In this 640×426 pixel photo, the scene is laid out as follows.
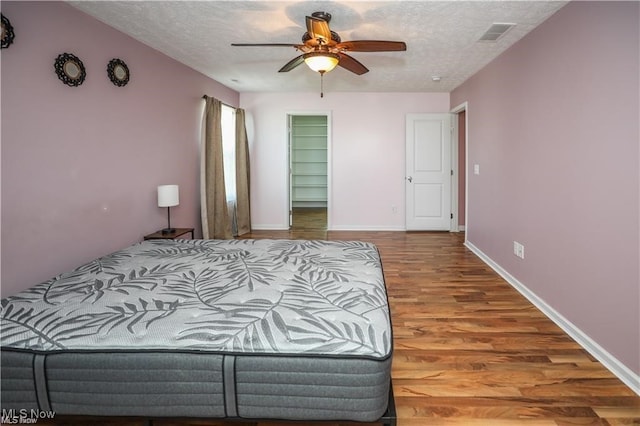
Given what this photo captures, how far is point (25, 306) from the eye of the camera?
182 centimetres

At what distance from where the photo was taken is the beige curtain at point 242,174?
614 centimetres

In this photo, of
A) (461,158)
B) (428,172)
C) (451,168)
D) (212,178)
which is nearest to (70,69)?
(212,178)

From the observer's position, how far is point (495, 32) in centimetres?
337

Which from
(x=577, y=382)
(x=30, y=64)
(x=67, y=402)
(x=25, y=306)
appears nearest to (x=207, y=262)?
(x=25, y=306)

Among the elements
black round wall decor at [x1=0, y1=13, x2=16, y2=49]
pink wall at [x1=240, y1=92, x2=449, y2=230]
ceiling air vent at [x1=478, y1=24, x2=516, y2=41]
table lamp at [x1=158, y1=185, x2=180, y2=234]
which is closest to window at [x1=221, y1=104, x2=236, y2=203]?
pink wall at [x1=240, y1=92, x2=449, y2=230]

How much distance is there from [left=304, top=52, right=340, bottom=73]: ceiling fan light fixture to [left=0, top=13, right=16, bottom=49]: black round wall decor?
6.25 ft

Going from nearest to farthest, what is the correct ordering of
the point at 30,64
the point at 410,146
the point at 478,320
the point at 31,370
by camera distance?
1. the point at 31,370
2. the point at 30,64
3. the point at 478,320
4. the point at 410,146

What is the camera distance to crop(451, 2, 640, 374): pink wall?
2.10 meters

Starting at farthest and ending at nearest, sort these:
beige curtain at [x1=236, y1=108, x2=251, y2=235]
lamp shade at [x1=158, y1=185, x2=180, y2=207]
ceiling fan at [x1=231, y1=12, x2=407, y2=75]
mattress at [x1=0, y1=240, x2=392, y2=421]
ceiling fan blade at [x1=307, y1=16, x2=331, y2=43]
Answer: beige curtain at [x1=236, y1=108, x2=251, y2=235] < lamp shade at [x1=158, y1=185, x2=180, y2=207] < ceiling fan at [x1=231, y1=12, x2=407, y2=75] < ceiling fan blade at [x1=307, y1=16, x2=331, y2=43] < mattress at [x1=0, y1=240, x2=392, y2=421]

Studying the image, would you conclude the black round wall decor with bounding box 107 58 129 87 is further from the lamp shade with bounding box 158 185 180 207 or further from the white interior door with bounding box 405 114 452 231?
the white interior door with bounding box 405 114 452 231

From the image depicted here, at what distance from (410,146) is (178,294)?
5280 mm

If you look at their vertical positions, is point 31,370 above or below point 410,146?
below

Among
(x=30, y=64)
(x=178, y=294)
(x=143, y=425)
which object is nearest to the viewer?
(x=143, y=425)

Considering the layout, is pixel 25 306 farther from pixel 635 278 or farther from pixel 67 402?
pixel 635 278
